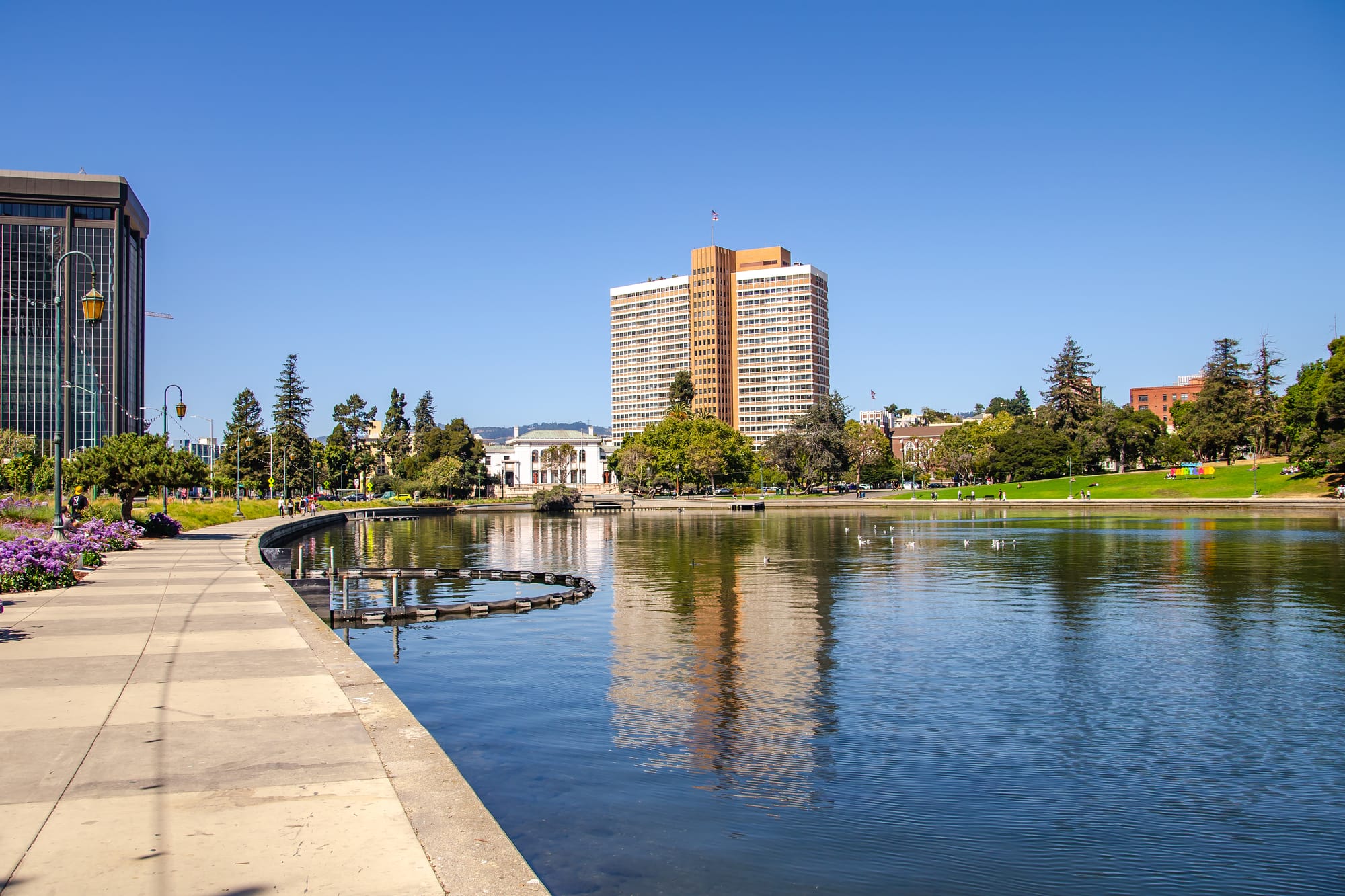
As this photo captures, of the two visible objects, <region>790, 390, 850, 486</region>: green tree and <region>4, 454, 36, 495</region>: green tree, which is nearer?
<region>4, 454, 36, 495</region>: green tree

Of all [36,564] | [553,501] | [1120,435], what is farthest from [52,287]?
[1120,435]

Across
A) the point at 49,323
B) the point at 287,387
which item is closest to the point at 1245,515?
the point at 287,387

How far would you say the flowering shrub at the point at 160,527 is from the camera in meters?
45.4

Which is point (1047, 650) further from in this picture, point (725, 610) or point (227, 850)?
point (227, 850)

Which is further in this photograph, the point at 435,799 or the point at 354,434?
the point at 354,434

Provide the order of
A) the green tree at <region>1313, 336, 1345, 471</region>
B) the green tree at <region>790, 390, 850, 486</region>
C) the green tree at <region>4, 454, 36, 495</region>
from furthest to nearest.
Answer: the green tree at <region>790, 390, 850, 486</region> → the green tree at <region>1313, 336, 1345, 471</region> → the green tree at <region>4, 454, 36, 495</region>

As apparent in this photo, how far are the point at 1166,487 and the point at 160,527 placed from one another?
10406 centimetres

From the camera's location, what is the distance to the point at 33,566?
74.8 feet

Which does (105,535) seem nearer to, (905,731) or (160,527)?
(160,527)

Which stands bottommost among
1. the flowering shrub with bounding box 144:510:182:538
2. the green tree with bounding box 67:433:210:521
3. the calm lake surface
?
the calm lake surface

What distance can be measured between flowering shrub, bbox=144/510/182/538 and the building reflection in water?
24195 millimetres

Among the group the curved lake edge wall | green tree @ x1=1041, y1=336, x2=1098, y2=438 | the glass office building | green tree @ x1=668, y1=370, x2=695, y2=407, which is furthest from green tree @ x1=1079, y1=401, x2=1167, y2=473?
the curved lake edge wall

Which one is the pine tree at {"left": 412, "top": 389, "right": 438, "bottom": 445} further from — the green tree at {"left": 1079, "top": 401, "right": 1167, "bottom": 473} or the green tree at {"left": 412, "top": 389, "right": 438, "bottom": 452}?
the green tree at {"left": 1079, "top": 401, "right": 1167, "bottom": 473}

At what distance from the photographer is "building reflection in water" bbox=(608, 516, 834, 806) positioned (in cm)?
1305
